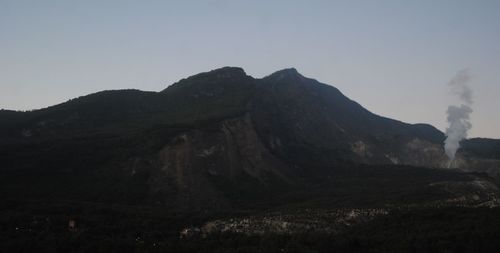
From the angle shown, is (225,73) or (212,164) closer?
(212,164)

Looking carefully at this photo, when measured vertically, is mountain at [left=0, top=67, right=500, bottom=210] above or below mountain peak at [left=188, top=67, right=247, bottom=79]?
below

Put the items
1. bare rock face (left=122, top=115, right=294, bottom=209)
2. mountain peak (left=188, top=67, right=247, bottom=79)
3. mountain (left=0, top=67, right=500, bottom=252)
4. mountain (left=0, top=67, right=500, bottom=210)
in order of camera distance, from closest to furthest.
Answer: mountain (left=0, top=67, right=500, bottom=252) → mountain (left=0, top=67, right=500, bottom=210) → bare rock face (left=122, top=115, right=294, bottom=209) → mountain peak (left=188, top=67, right=247, bottom=79)

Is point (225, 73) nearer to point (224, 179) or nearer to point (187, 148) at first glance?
point (224, 179)

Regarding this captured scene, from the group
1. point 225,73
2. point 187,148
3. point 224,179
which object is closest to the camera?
point 187,148

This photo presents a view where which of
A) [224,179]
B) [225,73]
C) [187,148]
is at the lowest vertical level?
[224,179]

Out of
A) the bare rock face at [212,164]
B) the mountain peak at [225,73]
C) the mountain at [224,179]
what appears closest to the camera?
the mountain at [224,179]

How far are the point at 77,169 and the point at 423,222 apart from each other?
186 ft

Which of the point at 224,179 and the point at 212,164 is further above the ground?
the point at 212,164

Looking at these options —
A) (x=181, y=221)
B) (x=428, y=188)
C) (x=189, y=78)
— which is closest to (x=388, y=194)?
(x=428, y=188)

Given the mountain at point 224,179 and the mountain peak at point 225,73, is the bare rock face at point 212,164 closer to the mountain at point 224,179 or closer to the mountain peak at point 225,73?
the mountain at point 224,179

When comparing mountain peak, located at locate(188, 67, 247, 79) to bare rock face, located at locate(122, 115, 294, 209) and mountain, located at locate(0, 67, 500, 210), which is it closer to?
mountain, located at locate(0, 67, 500, 210)

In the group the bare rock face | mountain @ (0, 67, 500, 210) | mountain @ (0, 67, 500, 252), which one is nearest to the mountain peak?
mountain @ (0, 67, 500, 210)

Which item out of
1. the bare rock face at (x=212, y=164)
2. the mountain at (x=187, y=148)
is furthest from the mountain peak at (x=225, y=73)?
the bare rock face at (x=212, y=164)

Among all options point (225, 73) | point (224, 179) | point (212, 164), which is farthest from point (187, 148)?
point (225, 73)
